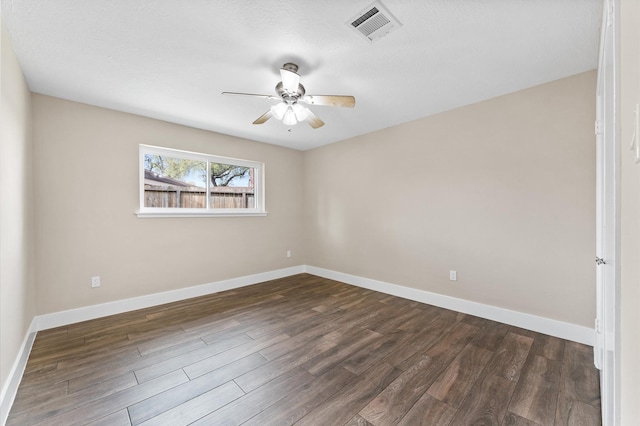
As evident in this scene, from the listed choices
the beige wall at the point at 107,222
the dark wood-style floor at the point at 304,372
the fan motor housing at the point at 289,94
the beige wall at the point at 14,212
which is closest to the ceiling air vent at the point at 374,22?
the fan motor housing at the point at 289,94

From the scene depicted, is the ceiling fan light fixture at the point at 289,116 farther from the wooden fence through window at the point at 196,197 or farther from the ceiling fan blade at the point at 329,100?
the wooden fence through window at the point at 196,197

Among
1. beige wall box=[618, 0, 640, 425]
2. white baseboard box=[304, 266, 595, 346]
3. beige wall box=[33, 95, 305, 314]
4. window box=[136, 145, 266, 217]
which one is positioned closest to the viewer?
beige wall box=[618, 0, 640, 425]

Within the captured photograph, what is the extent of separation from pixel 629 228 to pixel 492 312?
262 cm

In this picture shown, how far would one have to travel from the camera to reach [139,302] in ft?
10.6

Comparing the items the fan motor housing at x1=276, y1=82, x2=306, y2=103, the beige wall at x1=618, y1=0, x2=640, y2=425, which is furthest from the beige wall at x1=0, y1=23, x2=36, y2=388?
the beige wall at x1=618, y1=0, x2=640, y2=425

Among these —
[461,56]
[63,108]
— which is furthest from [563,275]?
[63,108]

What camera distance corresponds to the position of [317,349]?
2293 mm

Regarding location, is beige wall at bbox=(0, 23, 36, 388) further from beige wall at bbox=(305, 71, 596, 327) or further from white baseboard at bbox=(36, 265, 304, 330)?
beige wall at bbox=(305, 71, 596, 327)

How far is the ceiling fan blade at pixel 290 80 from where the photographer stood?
2.00 m

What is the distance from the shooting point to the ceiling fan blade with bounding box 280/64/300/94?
200cm

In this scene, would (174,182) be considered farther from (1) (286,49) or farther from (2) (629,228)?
(2) (629,228)

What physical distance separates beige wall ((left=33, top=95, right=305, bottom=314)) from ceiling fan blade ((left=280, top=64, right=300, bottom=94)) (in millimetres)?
2215

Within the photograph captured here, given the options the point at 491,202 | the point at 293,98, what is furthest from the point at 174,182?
the point at 491,202

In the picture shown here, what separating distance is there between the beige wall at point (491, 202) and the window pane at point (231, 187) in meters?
1.72
